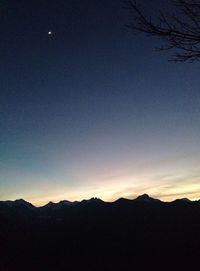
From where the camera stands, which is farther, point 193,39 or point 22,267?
point 22,267

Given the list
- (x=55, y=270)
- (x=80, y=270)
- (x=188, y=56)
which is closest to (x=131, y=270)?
(x=80, y=270)

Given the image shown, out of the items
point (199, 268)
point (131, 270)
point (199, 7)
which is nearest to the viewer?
point (199, 7)

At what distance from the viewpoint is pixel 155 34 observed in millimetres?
5559

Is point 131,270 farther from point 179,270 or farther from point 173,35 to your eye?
point 173,35

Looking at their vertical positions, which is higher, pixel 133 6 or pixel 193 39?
pixel 133 6

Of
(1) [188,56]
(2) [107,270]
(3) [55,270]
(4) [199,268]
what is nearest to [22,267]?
(3) [55,270]

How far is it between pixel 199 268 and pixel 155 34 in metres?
194

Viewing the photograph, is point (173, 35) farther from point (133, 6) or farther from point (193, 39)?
point (133, 6)

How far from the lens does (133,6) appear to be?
18.3 ft

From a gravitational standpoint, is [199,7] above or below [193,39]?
above

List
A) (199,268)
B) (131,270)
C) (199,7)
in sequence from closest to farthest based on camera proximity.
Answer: (199,7), (199,268), (131,270)

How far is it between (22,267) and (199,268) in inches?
3474

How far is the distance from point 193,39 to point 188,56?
28cm

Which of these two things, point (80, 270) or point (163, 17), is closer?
point (163, 17)
